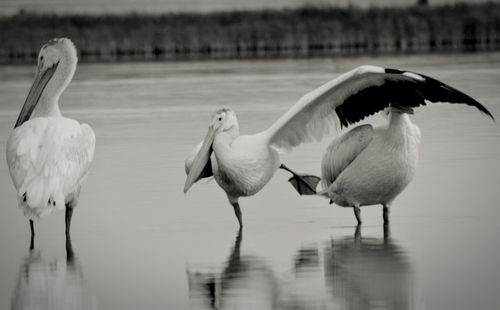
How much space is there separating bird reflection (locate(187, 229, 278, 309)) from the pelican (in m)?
1.31

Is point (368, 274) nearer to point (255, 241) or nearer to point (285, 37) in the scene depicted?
point (255, 241)

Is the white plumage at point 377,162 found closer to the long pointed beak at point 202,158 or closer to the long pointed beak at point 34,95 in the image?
the long pointed beak at point 202,158

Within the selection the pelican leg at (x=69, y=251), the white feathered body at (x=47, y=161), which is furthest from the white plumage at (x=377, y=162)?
the pelican leg at (x=69, y=251)

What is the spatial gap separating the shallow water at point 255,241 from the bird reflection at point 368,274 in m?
0.01

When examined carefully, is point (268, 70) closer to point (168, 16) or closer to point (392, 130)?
point (168, 16)

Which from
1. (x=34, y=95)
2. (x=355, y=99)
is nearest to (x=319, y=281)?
(x=355, y=99)

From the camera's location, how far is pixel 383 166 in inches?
326

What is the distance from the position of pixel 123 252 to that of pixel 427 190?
9.66ft

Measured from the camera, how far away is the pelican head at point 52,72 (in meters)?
9.21

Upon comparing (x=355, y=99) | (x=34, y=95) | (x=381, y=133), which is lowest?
(x=381, y=133)

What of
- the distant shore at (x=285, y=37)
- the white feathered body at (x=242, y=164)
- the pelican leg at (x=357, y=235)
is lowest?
the pelican leg at (x=357, y=235)

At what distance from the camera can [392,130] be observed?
27.4 feet

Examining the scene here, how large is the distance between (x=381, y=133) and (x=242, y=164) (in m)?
0.95

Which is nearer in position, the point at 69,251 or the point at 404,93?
the point at 69,251
